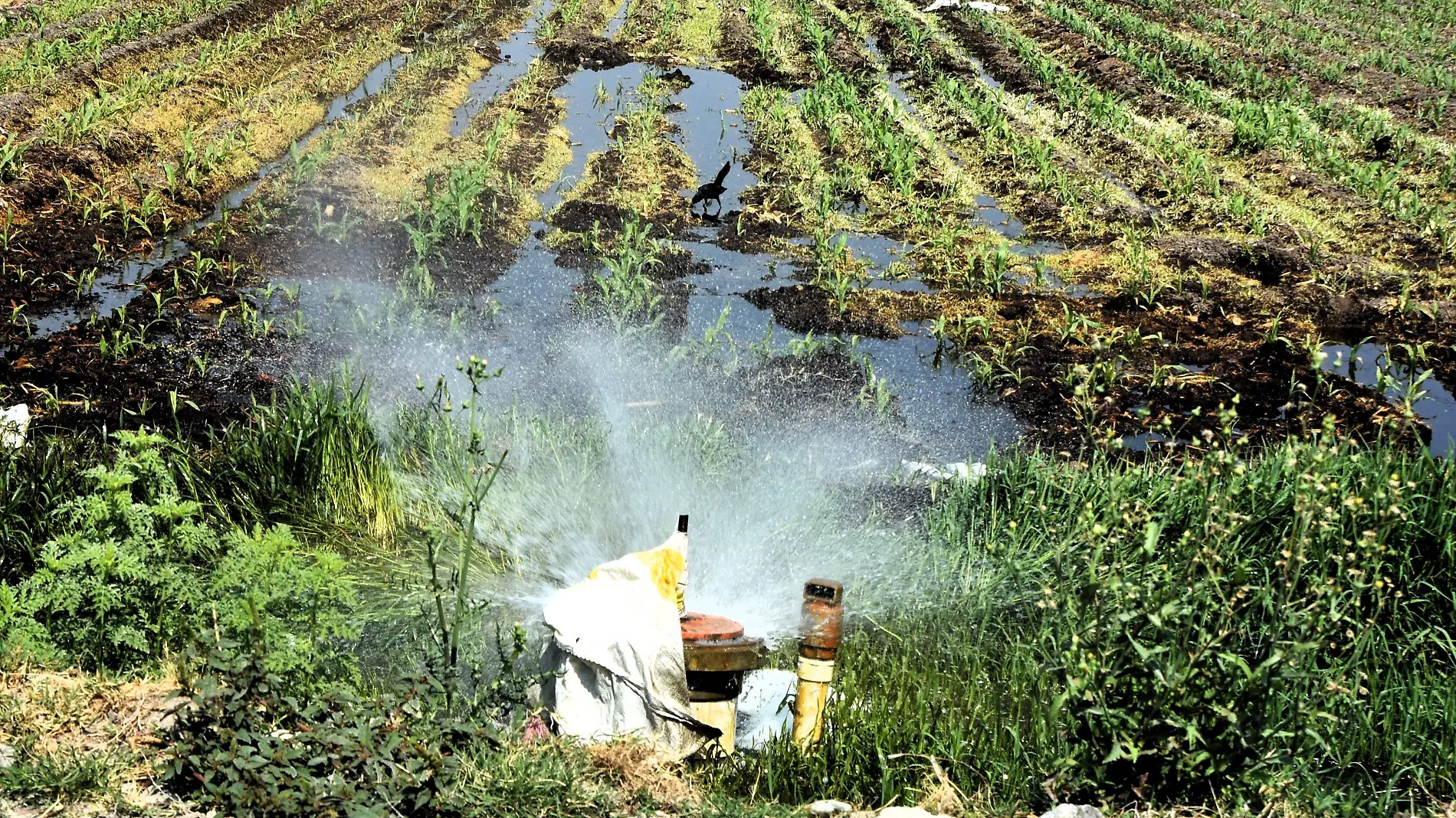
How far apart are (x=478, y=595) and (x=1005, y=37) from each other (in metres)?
14.0

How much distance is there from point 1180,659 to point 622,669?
1.36 meters

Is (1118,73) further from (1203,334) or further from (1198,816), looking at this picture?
(1198,816)

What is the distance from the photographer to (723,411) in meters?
6.25

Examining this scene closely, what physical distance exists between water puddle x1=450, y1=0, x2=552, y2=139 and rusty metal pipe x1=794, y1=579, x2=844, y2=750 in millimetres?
8688

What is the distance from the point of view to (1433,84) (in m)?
14.2

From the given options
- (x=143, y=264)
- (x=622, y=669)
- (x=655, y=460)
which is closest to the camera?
(x=622, y=669)

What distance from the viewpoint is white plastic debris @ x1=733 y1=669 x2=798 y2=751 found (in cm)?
385

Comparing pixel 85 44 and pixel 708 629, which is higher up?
pixel 708 629

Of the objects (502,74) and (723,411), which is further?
(502,74)

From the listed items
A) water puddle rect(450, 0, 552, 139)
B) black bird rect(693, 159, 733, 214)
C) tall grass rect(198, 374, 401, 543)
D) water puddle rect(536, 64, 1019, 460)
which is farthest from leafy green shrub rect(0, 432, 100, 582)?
water puddle rect(450, 0, 552, 139)

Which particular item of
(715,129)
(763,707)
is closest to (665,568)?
(763,707)

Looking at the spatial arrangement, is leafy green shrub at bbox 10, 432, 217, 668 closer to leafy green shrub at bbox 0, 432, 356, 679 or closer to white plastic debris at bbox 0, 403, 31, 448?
leafy green shrub at bbox 0, 432, 356, 679

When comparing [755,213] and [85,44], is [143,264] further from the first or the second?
[85,44]

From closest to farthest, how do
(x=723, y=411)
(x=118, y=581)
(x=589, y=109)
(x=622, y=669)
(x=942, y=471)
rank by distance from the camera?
1. (x=622, y=669)
2. (x=118, y=581)
3. (x=942, y=471)
4. (x=723, y=411)
5. (x=589, y=109)
